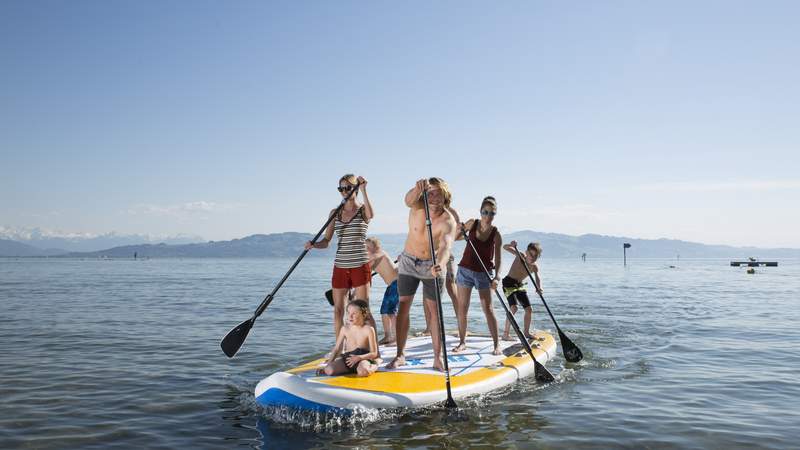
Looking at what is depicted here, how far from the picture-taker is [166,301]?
2405 cm

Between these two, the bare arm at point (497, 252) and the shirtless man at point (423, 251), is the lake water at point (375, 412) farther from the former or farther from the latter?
the bare arm at point (497, 252)

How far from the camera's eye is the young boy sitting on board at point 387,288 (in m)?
9.80

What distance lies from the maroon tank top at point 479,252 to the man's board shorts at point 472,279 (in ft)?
0.22

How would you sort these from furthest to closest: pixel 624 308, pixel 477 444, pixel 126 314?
pixel 624 308, pixel 126 314, pixel 477 444

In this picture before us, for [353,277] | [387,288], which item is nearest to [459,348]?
[387,288]

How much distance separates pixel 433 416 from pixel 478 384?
96 cm

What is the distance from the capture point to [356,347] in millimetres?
7113

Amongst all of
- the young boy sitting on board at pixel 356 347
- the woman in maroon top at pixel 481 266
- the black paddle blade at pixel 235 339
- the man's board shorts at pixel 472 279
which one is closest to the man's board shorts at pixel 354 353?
the young boy sitting on board at pixel 356 347

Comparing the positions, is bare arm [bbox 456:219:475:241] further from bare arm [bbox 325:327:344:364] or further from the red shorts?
bare arm [bbox 325:327:344:364]

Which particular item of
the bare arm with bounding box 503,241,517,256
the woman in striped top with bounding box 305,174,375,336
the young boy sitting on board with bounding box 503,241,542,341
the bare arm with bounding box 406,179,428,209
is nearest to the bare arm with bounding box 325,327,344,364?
the woman in striped top with bounding box 305,174,375,336

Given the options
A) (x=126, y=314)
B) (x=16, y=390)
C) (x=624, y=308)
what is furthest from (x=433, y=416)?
(x=624, y=308)

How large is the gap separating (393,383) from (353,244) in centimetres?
204

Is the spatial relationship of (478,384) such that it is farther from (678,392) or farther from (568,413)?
(678,392)

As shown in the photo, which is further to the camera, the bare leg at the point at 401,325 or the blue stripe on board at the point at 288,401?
the bare leg at the point at 401,325
